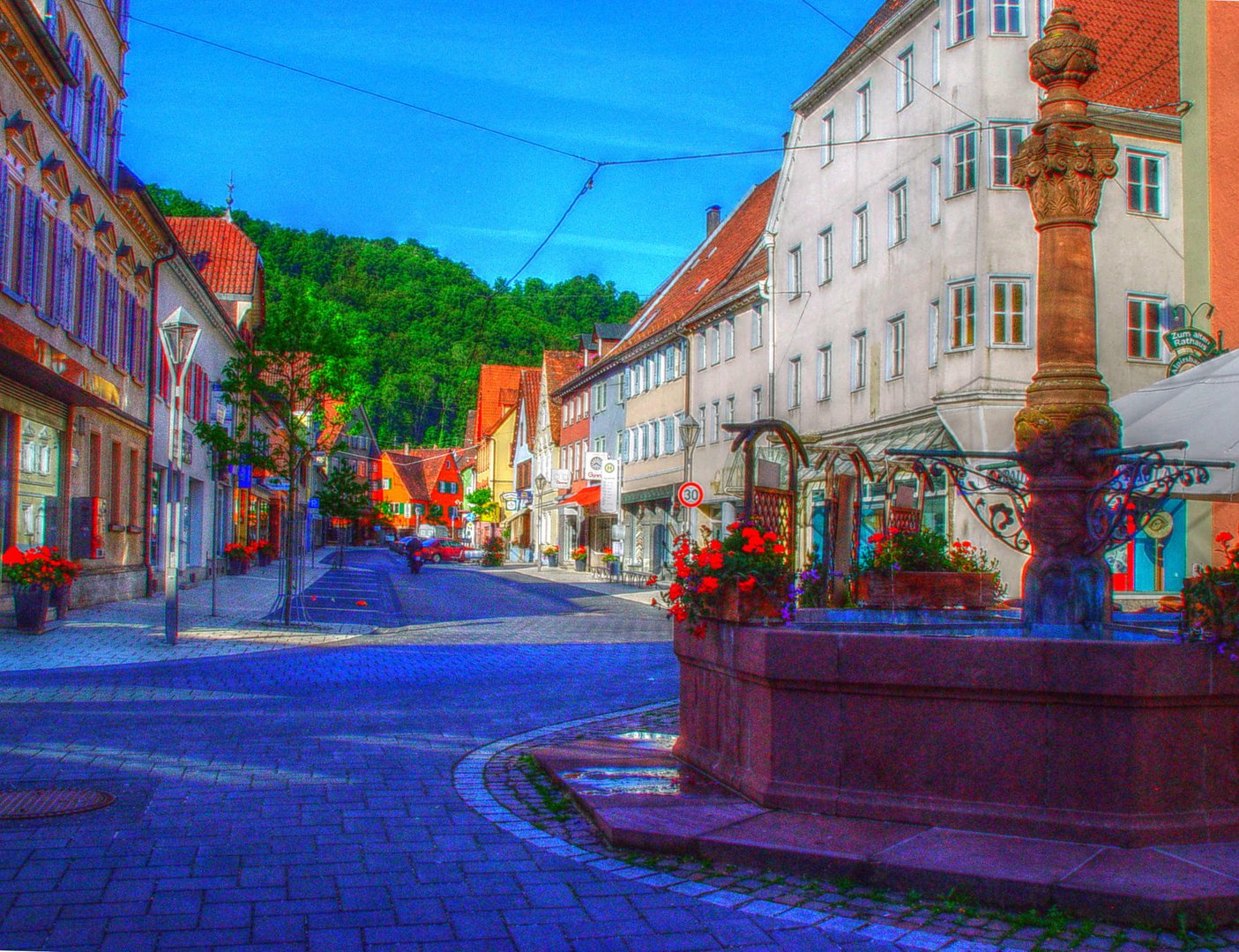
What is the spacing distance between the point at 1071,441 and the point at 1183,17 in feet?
65.2

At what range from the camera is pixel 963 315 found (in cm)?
2609

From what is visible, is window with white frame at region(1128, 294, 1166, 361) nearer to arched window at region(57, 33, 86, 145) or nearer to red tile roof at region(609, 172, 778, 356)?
red tile roof at region(609, 172, 778, 356)

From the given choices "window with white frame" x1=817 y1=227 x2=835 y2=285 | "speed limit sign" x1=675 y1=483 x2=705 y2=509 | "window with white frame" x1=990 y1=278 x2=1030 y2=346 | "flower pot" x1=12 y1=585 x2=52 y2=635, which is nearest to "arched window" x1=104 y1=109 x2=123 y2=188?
"flower pot" x1=12 y1=585 x2=52 y2=635

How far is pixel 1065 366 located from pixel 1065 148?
1.37 m

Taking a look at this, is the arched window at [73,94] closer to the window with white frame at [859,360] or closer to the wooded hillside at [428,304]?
the wooded hillside at [428,304]

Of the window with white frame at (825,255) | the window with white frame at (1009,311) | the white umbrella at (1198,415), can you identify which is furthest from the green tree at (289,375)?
the window with white frame at (825,255)

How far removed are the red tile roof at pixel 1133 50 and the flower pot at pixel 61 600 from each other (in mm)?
21437

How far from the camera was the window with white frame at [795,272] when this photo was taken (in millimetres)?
35062

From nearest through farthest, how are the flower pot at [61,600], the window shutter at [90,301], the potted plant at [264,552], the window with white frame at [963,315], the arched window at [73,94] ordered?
1. the flower pot at [61,600]
2. the arched window at [73,94]
3. the window shutter at [90,301]
4. the window with white frame at [963,315]
5. the potted plant at [264,552]

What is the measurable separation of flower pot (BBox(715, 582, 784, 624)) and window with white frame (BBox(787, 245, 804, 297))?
2893 cm

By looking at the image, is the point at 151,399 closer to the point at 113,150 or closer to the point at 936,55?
the point at 113,150

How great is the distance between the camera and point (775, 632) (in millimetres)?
6027

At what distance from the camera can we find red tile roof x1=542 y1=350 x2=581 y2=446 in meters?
68.8

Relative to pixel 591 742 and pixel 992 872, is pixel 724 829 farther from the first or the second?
pixel 591 742
